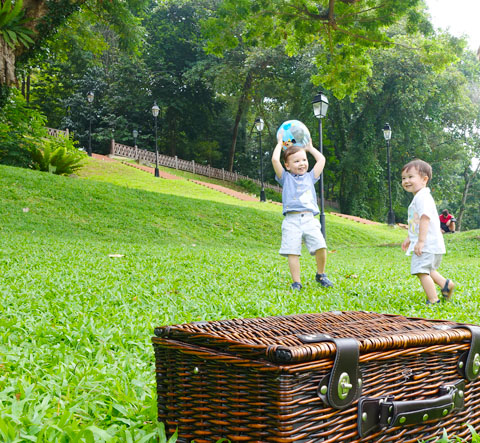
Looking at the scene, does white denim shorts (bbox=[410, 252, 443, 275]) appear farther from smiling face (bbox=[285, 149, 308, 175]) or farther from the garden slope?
the garden slope

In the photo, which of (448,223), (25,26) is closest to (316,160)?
(25,26)

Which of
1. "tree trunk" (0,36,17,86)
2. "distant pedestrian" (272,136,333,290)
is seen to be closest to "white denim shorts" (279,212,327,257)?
"distant pedestrian" (272,136,333,290)

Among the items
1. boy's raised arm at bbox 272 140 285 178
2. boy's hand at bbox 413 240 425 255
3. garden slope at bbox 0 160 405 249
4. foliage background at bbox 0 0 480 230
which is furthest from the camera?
foliage background at bbox 0 0 480 230

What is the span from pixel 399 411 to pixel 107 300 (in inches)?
115

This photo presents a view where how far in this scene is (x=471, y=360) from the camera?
5.70 ft

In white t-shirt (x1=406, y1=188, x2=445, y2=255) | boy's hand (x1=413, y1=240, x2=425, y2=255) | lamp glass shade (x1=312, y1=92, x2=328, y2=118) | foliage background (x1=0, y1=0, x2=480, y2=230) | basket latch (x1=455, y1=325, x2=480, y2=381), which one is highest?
foliage background (x1=0, y1=0, x2=480, y2=230)

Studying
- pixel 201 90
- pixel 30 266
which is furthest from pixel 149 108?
pixel 30 266

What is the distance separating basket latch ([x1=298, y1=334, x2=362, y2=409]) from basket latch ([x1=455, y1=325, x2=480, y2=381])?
537mm

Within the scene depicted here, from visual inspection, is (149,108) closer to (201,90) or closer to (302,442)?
(201,90)

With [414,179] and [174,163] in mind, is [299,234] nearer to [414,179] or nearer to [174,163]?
[414,179]

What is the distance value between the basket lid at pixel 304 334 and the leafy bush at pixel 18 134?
15.0m

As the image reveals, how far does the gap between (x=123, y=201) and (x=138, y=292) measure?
9504 mm

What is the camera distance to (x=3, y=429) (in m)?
1.60

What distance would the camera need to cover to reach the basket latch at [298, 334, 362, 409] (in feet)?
4.46
